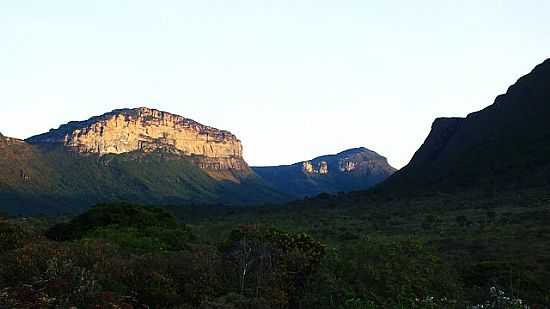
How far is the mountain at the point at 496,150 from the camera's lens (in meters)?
89.1

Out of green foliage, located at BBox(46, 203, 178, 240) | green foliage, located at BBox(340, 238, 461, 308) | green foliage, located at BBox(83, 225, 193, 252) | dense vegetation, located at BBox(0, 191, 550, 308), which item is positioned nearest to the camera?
dense vegetation, located at BBox(0, 191, 550, 308)

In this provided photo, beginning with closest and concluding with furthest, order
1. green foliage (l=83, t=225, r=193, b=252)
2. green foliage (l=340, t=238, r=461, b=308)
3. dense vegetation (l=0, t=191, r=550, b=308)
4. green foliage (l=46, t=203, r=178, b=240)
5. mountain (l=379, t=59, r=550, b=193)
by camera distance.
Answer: dense vegetation (l=0, t=191, r=550, b=308) → green foliage (l=340, t=238, r=461, b=308) → green foliage (l=83, t=225, r=193, b=252) → green foliage (l=46, t=203, r=178, b=240) → mountain (l=379, t=59, r=550, b=193)

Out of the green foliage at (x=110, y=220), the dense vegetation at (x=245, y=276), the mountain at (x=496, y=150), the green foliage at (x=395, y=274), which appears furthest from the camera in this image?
the mountain at (x=496, y=150)

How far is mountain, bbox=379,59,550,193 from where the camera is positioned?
8906cm

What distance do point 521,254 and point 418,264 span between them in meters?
15.8

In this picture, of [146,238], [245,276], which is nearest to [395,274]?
[245,276]

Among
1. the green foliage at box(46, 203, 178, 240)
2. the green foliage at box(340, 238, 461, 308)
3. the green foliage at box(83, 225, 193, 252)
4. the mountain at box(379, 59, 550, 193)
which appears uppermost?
the mountain at box(379, 59, 550, 193)

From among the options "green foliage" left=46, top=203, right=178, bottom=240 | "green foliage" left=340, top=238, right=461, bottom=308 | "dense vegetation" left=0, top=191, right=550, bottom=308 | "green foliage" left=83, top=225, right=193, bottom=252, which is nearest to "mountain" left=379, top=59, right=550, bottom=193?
"green foliage" left=46, top=203, right=178, bottom=240

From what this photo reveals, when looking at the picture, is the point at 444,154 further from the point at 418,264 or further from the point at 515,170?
the point at 418,264

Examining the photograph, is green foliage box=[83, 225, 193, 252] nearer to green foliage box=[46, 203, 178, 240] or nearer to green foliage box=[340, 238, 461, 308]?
green foliage box=[46, 203, 178, 240]

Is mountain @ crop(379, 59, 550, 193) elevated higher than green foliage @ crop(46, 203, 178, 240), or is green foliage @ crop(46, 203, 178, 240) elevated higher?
mountain @ crop(379, 59, 550, 193)

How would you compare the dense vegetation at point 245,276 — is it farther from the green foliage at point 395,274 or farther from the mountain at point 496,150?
the mountain at point 496,150

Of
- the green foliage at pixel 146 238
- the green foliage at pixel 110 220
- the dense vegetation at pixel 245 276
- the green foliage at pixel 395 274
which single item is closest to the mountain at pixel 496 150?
the green foliage at pixel 110 220

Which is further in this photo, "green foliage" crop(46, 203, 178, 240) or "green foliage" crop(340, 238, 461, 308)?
"green foliage" crop(46, 203, 178, 240)
